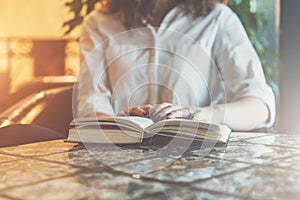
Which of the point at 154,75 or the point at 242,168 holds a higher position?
the point at 154,75

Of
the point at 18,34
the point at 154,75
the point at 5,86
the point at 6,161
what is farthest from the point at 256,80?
the point at 18,34

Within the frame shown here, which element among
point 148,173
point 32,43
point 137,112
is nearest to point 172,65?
point 137,112

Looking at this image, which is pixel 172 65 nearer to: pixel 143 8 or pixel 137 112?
pixel 143 8

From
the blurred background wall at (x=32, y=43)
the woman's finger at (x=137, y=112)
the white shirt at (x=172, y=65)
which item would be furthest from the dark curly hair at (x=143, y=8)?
the blurred background wall at (x=32, y=43)

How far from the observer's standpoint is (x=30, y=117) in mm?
1602

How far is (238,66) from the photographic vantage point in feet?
5.10

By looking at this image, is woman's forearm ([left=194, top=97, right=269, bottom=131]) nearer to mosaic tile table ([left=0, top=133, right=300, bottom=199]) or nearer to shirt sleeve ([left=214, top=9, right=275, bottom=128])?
shirt sleeve ([left=214, top=9, right=275, bottom=128])

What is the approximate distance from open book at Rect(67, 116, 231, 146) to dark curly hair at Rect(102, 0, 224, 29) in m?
0.75

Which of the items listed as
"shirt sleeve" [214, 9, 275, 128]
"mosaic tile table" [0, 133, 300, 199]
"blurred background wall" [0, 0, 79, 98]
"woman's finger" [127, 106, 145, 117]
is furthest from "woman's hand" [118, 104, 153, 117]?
"blurred background wall" [0, 0, 79, 98]

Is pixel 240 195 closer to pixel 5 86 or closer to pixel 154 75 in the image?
pixel 154 75

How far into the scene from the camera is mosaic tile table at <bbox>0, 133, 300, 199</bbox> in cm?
57

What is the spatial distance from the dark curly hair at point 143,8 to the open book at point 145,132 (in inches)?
29.7

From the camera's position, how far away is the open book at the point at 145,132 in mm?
961

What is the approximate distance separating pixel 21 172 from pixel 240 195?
32 centimetres
